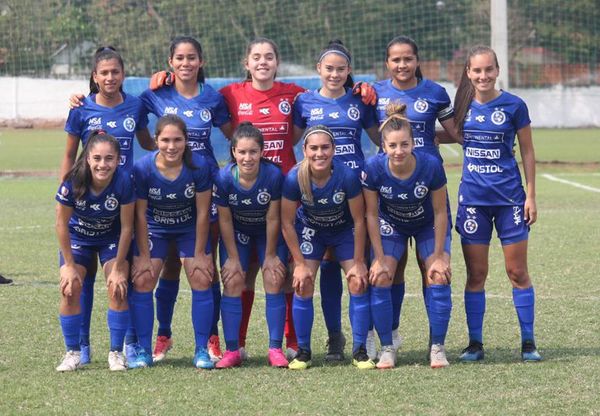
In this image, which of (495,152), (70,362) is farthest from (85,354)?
(495,152)

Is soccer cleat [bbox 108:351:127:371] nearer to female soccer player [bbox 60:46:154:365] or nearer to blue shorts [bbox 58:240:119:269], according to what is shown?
female soccer player [bbox 60:46:154:365]

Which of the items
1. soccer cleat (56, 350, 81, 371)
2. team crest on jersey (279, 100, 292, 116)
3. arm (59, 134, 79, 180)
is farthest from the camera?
team crest on jersey (279, 100, 292, 116)

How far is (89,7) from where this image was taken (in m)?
28.8

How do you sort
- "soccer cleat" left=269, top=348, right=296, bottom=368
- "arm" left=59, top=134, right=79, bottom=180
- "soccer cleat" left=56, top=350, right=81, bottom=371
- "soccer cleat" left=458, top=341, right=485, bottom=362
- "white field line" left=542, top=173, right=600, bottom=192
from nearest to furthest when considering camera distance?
"soccer cleat" left=56, top=350, right=81, bottom=371, "soccer cleat" left=269, top=348, right=296, bottom=368, "soccer cleat" left=458, top=341, right=485, bottom=362, "arm" left=59, top=134, right=79, bottom=180, "white field line" left=542, top=173, right=600, bottom=192

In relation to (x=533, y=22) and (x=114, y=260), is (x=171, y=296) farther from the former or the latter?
(x=533, y=22)

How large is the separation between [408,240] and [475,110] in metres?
0.89

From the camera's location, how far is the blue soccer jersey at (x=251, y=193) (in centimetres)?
621

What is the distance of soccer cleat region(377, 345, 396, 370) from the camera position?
6188 millimetres

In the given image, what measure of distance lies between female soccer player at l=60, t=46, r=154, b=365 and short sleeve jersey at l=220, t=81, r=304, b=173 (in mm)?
594

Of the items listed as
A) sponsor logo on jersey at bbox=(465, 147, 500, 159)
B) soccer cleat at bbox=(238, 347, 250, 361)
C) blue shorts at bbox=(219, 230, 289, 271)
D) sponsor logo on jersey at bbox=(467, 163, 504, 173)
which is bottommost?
soccer cleat at bbox=(238, 347, 250, 361)

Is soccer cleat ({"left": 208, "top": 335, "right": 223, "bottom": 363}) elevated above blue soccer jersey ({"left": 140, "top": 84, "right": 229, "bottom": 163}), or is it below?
below

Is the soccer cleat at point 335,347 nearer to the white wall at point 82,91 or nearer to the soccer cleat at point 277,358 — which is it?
the soccer cleat at point 277,358

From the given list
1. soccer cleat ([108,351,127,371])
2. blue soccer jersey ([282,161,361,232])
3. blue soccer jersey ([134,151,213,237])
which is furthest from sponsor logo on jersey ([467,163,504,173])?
soccer cleat ([108,351,127,371])

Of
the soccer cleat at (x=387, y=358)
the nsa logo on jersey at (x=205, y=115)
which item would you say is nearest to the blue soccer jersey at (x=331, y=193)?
the nsa logo on jersey at (x=205, y=115)
